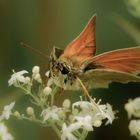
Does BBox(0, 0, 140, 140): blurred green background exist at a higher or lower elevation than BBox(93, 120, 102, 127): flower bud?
higher

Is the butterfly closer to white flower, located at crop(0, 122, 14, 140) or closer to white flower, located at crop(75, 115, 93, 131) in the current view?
white flower, located at crop(75, 115, 93, 131)

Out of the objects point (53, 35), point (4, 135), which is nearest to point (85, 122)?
point (4, 135)

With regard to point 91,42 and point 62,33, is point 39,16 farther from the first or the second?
point 91,42

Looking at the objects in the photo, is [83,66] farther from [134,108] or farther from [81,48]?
[134,108]

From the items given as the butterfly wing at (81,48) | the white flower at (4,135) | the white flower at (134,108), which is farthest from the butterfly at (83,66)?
the white flower at (4,135)

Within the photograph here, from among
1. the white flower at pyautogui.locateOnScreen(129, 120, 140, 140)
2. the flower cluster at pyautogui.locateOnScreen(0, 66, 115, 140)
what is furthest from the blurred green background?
the white flower at pyautogui.locateOnScreen(129, 120, 140, 140)

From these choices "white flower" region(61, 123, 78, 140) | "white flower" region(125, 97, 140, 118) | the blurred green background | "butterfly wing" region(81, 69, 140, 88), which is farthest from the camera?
the blurred green background

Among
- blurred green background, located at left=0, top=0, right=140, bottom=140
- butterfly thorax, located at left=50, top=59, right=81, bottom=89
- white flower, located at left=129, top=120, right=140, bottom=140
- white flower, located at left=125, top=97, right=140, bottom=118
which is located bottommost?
white flower, located at left=129, top=120, right=140, bottom=140
